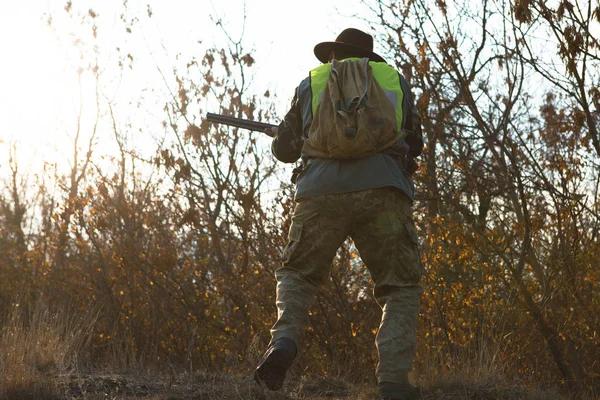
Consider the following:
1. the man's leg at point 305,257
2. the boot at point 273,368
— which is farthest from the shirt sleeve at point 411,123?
the boot at point 273,368

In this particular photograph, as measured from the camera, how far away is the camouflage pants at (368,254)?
3.47 metres

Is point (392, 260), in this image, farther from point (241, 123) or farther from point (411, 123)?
point (241, 123)

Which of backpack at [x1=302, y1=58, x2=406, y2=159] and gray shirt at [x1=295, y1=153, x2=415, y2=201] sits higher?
backpack at [x1=302, y1=58, x2=406, y2=159]

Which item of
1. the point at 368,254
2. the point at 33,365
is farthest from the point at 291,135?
the point at 33,365

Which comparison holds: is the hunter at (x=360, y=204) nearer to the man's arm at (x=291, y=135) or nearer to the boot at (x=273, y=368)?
the boot at (x=273, y=368)

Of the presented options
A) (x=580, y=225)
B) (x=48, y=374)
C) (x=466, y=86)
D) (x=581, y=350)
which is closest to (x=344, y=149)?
(x=48, y=374)

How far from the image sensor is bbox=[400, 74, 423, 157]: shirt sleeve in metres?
3.65

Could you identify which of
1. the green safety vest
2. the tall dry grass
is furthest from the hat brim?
the tall dry grass

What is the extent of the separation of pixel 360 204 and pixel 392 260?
29 centimetres

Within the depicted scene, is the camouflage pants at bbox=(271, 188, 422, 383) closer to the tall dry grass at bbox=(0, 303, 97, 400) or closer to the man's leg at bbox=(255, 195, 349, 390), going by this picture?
the man's leg at bbox=(255, 195, 349, 390)

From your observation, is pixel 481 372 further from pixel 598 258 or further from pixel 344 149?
pixel 598 258

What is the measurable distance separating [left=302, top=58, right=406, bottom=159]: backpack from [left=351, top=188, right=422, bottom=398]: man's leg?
0.21m

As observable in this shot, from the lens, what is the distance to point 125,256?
8.91 meters

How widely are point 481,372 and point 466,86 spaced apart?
3069 millimetres
